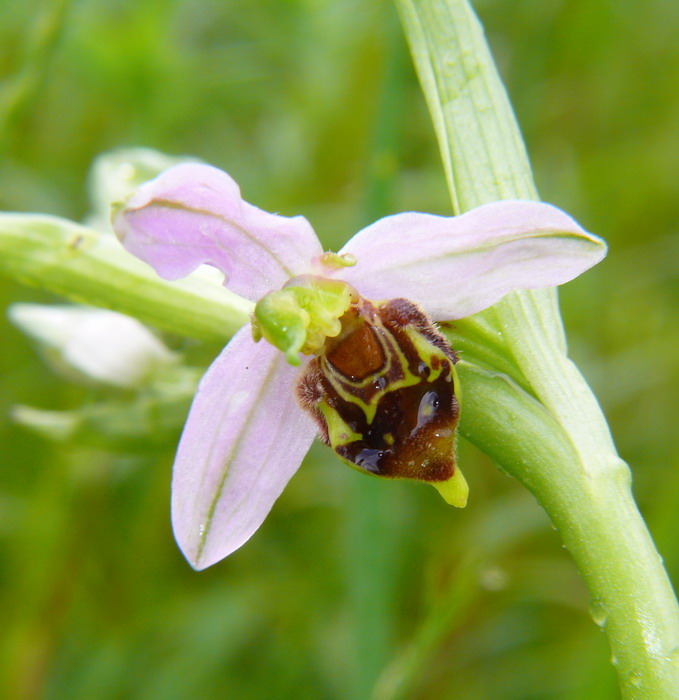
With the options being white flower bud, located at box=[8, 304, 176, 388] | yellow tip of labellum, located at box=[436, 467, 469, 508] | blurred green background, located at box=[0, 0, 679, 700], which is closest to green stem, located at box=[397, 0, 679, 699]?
yellow tip of labellum, located at box=[436, 467, 469, 508]

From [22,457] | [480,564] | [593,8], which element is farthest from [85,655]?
[593,8]

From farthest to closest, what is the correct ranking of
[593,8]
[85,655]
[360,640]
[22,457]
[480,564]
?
[593,8] → [22,457] → [85,655] → [360,640] → [480,564]

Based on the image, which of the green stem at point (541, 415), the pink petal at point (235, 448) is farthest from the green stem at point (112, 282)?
the green stem at point (541, 415)

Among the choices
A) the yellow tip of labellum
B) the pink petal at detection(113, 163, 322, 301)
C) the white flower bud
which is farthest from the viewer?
the white flower bud

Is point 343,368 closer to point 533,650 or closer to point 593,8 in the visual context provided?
point 533,650

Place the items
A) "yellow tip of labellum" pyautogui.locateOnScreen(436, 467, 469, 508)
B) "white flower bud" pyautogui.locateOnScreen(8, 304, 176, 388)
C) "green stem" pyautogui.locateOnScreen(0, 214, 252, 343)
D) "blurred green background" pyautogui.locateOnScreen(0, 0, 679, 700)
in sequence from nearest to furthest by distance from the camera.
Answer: "yellow tip of labellum" pyautogui.locateOnScreen(436, 467, 469, 508) → "green stem" pyautogui.locateOnScreen(0, 214, 252, 343) → "white flower bud" pyautogui.locateOnScreen(8, 304, 176, 388) → "blurred green background" pyautogui.locateOnScreen(0, 0, 679, 700)

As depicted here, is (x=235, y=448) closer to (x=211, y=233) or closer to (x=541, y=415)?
(x=211, y=233)

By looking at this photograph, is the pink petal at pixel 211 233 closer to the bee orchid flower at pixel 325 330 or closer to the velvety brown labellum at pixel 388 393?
the bee orchid flower at pixel 325 330

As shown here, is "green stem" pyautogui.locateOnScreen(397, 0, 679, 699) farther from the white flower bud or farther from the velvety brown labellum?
the white flower bud
